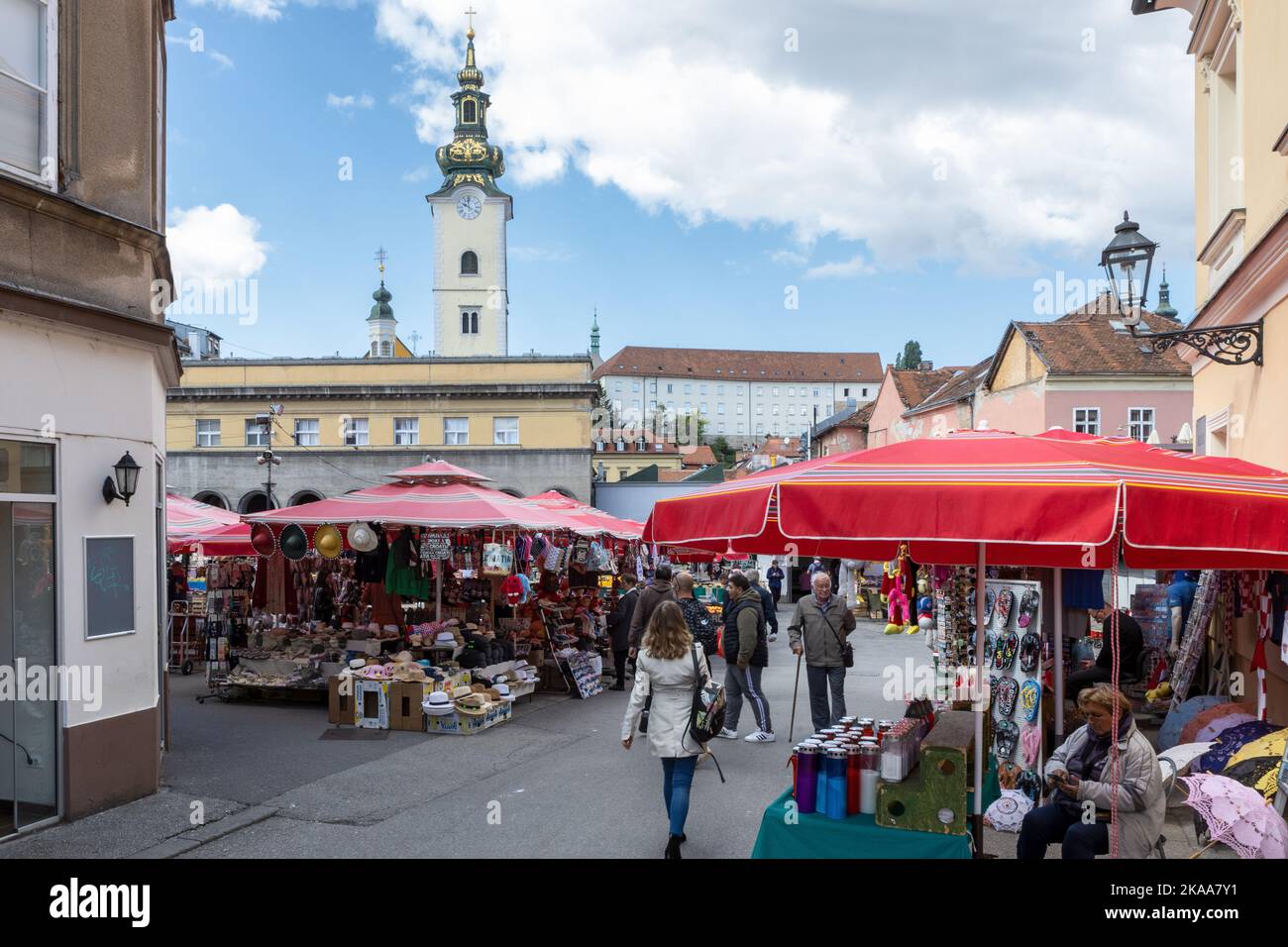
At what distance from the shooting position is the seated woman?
5367mm

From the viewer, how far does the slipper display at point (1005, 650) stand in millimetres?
8594

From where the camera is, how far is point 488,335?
67750mm

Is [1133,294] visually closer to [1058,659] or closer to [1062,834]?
[1058,659]

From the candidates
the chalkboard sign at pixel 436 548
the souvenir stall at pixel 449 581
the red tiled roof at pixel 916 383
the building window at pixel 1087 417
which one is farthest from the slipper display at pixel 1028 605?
the red tiled roof at pixel 916 383

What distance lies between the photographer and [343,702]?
12.1 metres

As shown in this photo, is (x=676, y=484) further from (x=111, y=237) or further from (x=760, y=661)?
(x=111, y=237)

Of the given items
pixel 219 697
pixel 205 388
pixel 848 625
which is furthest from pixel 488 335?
pixel 848 625

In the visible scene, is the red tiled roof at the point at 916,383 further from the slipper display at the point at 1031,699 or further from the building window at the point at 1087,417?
the slipper display at the point at 1031,699

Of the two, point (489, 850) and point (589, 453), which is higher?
point (589, 453)

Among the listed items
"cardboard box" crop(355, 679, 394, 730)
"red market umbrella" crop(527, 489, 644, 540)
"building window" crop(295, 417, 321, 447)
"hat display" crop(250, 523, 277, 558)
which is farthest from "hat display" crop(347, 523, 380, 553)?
"building window" crop(295, 417, 321, 447)

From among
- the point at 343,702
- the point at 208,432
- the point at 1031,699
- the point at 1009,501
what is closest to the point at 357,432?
the point at 208,432

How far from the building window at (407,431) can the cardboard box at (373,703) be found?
34326mm

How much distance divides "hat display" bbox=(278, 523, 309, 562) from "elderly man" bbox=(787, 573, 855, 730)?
297 inches
